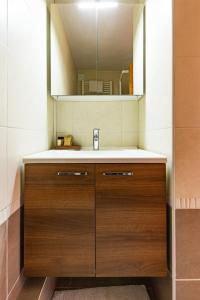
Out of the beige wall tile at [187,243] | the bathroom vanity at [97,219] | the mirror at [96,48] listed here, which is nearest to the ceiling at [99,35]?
the mirror at [96,48]

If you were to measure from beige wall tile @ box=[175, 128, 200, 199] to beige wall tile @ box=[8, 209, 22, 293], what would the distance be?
0.76m

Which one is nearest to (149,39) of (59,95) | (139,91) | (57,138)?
(139,91)

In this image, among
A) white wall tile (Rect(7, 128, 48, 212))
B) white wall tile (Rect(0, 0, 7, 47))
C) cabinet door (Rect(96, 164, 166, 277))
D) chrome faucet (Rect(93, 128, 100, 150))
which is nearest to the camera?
white wall tile (Rect(0, 0, 7, 47))

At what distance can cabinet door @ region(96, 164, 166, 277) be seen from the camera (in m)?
1.19

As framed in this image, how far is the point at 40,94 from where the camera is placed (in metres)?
1.57

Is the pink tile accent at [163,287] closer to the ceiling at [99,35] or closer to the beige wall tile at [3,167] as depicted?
the beige wall tile at [3,167]

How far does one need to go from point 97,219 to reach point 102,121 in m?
0.92

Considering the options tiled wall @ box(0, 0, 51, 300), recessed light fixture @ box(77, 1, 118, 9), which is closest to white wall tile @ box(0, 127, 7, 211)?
tiled wall @ box(0, 0, 51, 300)

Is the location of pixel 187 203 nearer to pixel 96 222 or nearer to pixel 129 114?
pixel 96 222

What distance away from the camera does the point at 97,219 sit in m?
1.19

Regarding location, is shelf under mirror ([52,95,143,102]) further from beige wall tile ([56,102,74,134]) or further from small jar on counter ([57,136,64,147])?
small jar on counter ([57,136,64,147])

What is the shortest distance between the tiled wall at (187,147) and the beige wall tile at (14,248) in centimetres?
75

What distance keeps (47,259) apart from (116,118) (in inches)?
44.9

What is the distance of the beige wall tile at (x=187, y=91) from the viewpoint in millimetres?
1146
